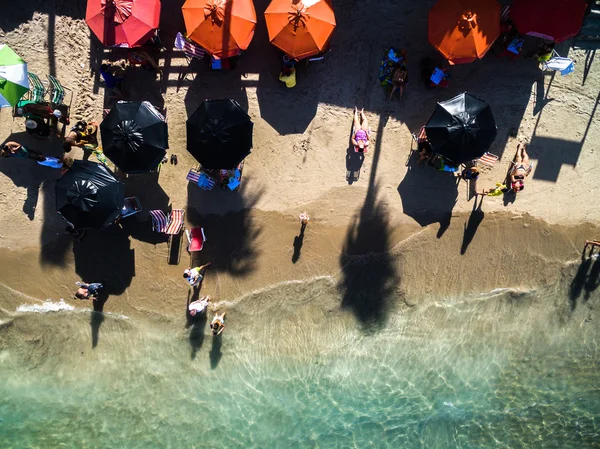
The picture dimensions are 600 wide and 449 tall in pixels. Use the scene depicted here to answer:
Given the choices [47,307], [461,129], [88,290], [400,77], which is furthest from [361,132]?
[47,307]

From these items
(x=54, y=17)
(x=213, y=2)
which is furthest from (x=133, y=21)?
(x=54, y=17)

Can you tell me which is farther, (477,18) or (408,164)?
(408,164)

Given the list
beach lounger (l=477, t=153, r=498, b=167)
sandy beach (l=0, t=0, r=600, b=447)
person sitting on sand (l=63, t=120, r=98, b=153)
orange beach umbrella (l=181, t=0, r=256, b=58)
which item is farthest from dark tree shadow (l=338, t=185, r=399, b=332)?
person sitting on sand (l=63, t=120, r=98, b=153)

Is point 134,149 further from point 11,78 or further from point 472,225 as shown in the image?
point 472,225

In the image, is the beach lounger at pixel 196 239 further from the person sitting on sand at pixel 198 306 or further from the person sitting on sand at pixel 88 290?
the person sitting on sand at pixel 88 290

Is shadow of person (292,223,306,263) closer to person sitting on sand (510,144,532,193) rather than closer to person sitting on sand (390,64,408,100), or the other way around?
person sitting on sand (390,64,408,100)

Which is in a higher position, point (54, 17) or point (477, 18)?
point (477, 18)

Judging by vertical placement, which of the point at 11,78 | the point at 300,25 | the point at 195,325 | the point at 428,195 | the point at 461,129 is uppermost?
the point at 300,25

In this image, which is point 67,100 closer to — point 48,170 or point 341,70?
point 48,170
